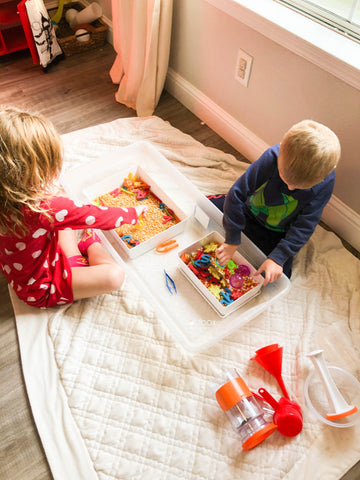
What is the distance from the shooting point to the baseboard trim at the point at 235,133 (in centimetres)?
137

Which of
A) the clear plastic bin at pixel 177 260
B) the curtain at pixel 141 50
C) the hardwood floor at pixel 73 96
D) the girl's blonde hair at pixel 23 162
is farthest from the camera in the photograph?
the hardwood floor at pixel 73 96

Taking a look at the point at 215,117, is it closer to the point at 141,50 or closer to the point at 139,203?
the point at 141,50

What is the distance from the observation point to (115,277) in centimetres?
117

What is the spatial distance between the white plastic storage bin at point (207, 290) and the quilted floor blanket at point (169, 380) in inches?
2.9

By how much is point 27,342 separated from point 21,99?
1229 mm

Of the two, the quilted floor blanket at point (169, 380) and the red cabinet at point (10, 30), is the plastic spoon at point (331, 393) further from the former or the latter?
the red cabinet at point (10, 30)

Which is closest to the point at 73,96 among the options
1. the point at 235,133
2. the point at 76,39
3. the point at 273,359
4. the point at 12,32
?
the point at 76,39

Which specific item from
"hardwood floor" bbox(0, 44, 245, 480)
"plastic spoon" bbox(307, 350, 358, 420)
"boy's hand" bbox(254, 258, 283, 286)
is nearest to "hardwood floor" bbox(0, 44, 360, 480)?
"hardwood floor" bbox(0, 44, 245, 480)

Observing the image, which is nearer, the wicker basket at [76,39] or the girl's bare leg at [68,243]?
the girl's bare leg at [68,243]

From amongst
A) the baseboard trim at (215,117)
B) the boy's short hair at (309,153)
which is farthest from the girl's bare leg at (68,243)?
the baseboard trim at (215,117)

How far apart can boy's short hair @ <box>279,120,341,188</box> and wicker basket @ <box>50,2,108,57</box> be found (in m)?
1.54

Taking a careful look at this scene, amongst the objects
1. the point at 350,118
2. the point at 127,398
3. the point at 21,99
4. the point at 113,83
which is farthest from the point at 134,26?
the point at 127,398

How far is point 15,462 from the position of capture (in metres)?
0.98

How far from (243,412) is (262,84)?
3.59 ft
